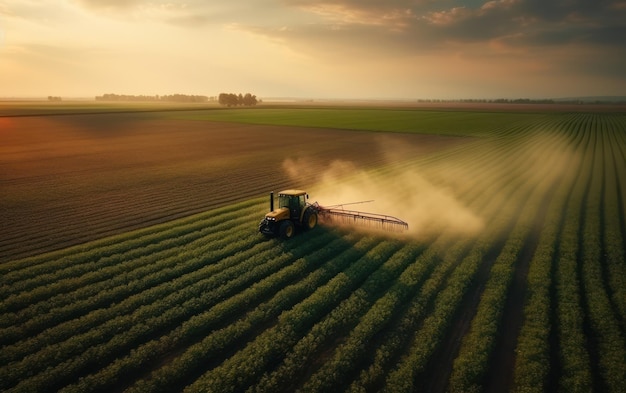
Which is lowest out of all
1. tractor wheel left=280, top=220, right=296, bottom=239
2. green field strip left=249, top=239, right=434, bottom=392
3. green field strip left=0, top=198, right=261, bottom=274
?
green field strip left=249, top=239, right=434, bottom=392

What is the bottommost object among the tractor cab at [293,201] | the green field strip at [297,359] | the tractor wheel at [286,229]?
the green field strip at [297,359]

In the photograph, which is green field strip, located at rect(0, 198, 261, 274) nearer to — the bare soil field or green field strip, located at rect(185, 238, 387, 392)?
the bare soil field

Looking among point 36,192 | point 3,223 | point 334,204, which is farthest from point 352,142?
point 3,223

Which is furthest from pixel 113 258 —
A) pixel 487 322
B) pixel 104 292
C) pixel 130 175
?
pixel 130 175

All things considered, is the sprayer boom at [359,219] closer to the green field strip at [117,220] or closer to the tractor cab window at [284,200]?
the tractor cab window at [284,200]

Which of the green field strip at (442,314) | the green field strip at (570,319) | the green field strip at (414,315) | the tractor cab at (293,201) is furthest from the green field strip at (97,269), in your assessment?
the green field strip at (570,319)

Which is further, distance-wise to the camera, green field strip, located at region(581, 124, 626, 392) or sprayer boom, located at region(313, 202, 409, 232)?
sprayer boom, located at region(313, 202, 409, 232)

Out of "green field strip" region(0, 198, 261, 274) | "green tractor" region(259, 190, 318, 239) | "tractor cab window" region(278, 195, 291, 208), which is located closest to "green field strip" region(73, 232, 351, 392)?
"green tractor" region(259, 190, 318, 239)

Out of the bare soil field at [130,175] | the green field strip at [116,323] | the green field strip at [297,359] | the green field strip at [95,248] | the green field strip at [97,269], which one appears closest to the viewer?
the green field strip at [297,359]
